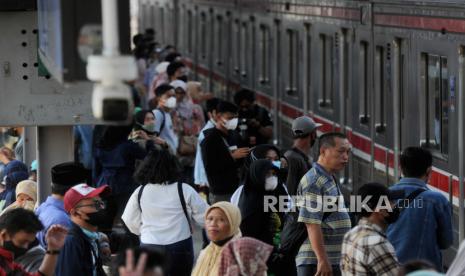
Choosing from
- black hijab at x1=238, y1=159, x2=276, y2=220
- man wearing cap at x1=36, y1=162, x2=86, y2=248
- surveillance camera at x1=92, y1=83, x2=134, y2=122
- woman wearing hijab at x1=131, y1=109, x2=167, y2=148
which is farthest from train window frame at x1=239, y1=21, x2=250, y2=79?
surveillance camera at x1=92, y1=83, x2=134, y2=122

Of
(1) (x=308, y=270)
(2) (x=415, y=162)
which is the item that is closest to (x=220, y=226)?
(1) (x=308, y=270)

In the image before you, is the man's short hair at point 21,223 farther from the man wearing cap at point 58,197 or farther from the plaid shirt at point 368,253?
the plaid shirt at point 368,253

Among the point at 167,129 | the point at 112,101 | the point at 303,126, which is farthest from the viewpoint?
the point at 167,129

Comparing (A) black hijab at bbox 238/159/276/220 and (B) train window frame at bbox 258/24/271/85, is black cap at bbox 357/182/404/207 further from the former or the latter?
(B) train window frame at bbox 258/24/271/85

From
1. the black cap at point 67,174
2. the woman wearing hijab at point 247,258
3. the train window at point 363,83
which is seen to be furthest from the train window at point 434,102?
the woman wearing hijab at point 247,258

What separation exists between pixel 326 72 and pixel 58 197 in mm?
8752

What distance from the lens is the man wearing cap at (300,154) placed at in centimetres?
1027

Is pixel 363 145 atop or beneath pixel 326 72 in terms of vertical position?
beneath

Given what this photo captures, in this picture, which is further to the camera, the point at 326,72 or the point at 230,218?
the point at 326,72

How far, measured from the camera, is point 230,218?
8.02m

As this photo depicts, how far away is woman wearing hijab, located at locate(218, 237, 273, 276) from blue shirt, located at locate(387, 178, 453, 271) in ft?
6.39

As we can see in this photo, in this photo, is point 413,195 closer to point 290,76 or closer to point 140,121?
point 140,121

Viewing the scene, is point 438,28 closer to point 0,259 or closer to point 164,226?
point 164,226

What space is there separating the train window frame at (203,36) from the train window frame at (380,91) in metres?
13.9
